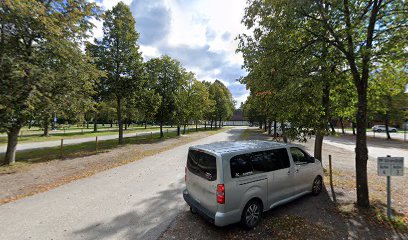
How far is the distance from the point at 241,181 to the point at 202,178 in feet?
2.82

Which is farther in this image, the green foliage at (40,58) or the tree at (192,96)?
the tree at (192,96)

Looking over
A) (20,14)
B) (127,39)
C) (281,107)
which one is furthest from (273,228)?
(127,39)

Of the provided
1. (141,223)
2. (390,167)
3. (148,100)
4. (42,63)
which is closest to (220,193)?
(141,223)

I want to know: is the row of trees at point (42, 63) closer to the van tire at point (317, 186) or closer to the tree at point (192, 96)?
the van tire at point (317, 186)

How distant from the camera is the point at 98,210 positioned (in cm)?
524

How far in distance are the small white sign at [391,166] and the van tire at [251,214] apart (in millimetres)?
3286

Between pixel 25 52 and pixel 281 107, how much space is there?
1194 centimetres

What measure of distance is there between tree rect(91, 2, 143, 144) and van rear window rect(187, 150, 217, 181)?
15.1 meters

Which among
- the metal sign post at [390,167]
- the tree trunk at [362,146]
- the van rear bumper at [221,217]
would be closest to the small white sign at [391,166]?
the metal sign post at [390,167]

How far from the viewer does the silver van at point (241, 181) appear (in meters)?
4.05

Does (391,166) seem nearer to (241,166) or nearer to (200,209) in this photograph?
(241,166)

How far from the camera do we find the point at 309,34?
602cm

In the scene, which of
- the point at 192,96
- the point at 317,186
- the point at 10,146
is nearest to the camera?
→ the point at 317,186

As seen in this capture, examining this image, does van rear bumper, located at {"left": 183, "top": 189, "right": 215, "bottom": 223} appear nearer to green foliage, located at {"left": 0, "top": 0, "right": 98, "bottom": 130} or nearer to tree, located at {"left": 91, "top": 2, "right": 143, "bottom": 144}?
green foliage, located at {"left": 0, "top": 0, "right": 98, "bottom": 130}
